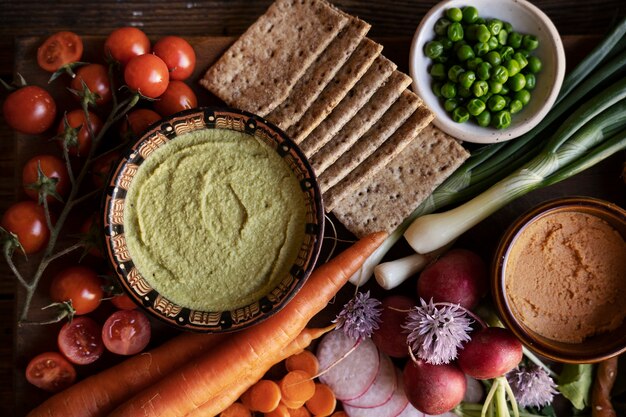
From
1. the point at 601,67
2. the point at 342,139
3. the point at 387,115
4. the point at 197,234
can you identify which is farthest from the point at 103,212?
the point at 601,67

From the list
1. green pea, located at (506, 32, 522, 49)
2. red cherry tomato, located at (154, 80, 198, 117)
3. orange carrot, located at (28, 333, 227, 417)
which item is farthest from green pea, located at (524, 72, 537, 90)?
orange carrot, located at (28, 333, 227, 417)

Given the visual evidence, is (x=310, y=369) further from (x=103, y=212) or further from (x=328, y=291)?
(x=103, y=212)

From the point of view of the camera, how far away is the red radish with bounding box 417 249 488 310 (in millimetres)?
2521

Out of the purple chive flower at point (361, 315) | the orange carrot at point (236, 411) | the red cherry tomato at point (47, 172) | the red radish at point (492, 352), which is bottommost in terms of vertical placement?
the orange carrot at point (236, 411)

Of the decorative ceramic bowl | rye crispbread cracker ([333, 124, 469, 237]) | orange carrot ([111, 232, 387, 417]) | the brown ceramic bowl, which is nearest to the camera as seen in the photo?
the decorative ceramic bowl

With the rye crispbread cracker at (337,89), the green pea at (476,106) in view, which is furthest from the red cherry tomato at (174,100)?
the green pea at (476,106)

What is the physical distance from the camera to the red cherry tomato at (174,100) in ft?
8.51

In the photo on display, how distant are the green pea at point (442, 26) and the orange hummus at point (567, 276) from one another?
0.94 meters

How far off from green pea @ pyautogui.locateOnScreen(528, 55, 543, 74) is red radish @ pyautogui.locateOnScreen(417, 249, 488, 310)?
2.91 ft

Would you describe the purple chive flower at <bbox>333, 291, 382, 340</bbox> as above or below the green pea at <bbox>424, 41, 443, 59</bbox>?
below

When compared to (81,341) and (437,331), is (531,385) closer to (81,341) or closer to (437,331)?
(437,331)

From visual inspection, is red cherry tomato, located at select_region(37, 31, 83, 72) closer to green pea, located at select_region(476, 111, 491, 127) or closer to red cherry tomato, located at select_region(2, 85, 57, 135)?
red cherry tomato, located at select_region(2, 85, 57, 135)

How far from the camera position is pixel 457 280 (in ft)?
8.27

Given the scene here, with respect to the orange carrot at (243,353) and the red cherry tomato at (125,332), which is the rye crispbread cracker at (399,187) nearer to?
the orange carrot at (243,353)
